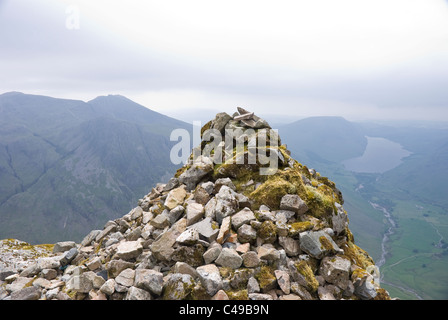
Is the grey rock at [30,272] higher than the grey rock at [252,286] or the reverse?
the reverse

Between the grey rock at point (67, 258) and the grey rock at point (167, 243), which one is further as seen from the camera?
the grey rock at point (67, 258)

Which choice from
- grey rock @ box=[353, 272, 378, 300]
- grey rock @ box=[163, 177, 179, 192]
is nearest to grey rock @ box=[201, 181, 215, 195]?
grey rock @ box=[163, 177, 179, 192]

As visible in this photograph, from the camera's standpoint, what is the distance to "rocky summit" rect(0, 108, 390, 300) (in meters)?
9.84

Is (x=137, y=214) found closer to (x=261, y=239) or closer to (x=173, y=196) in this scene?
(x=173, y=196)

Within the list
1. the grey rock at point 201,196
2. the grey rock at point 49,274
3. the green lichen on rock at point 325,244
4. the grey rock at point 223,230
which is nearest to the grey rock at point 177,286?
the grey rock at point 223,230

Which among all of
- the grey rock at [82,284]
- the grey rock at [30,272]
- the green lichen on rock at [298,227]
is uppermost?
the green lichen on rock at [298,227]

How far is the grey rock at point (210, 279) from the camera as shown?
9.52 metres

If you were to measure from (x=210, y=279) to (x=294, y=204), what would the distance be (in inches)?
244

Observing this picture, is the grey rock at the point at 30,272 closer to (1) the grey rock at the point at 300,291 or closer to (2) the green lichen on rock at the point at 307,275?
(1) the grey rock at the point at 300,291

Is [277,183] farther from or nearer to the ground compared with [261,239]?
farther from the ground

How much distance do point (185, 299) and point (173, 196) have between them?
286 inches

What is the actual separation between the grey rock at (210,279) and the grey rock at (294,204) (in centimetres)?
527
